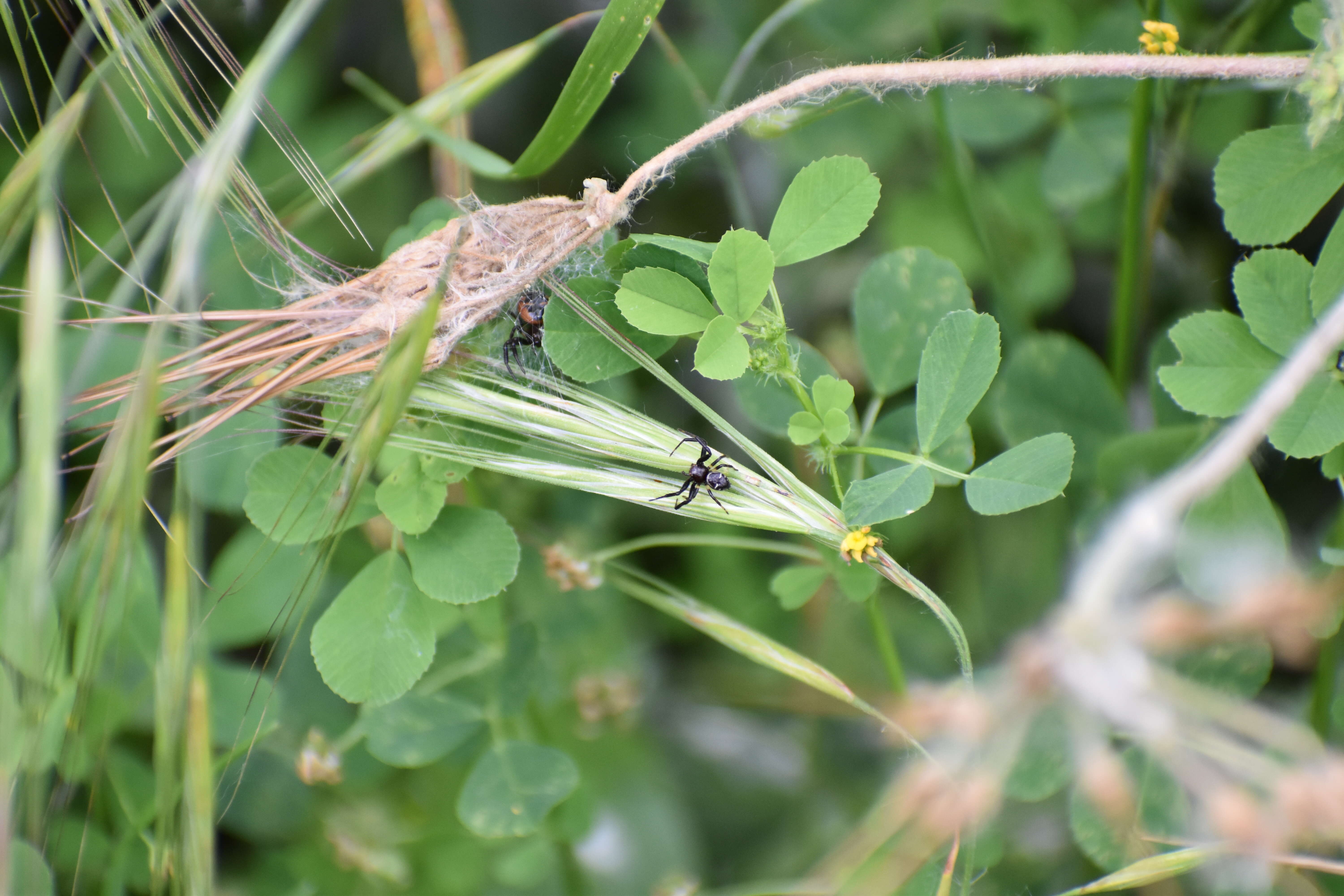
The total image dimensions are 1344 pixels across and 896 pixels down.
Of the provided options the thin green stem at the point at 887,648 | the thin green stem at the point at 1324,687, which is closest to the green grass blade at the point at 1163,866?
the thin green stem at the point at 887,648

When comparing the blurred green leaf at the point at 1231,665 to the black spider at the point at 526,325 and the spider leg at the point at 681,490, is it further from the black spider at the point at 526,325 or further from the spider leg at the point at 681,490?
the black spider at the point at 526,325

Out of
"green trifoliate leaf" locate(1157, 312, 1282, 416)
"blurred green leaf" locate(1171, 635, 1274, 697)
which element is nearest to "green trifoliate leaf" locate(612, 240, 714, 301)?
"green trifoliate leaf" locate(1157, 312, 1282, 416)

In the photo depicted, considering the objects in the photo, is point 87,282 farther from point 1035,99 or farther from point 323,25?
point 1035,99

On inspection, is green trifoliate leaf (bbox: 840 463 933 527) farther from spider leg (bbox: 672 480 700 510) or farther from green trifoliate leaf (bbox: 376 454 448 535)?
green trifoliate leaf (bbox: 376 454 448 535)

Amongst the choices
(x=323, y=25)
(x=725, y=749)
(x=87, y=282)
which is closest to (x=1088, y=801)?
(x=725, y=749)

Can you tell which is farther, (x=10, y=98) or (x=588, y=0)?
(x=588, y=0)

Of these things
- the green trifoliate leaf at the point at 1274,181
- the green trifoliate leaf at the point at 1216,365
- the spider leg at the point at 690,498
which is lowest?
the spider leg at the point at 690,498
